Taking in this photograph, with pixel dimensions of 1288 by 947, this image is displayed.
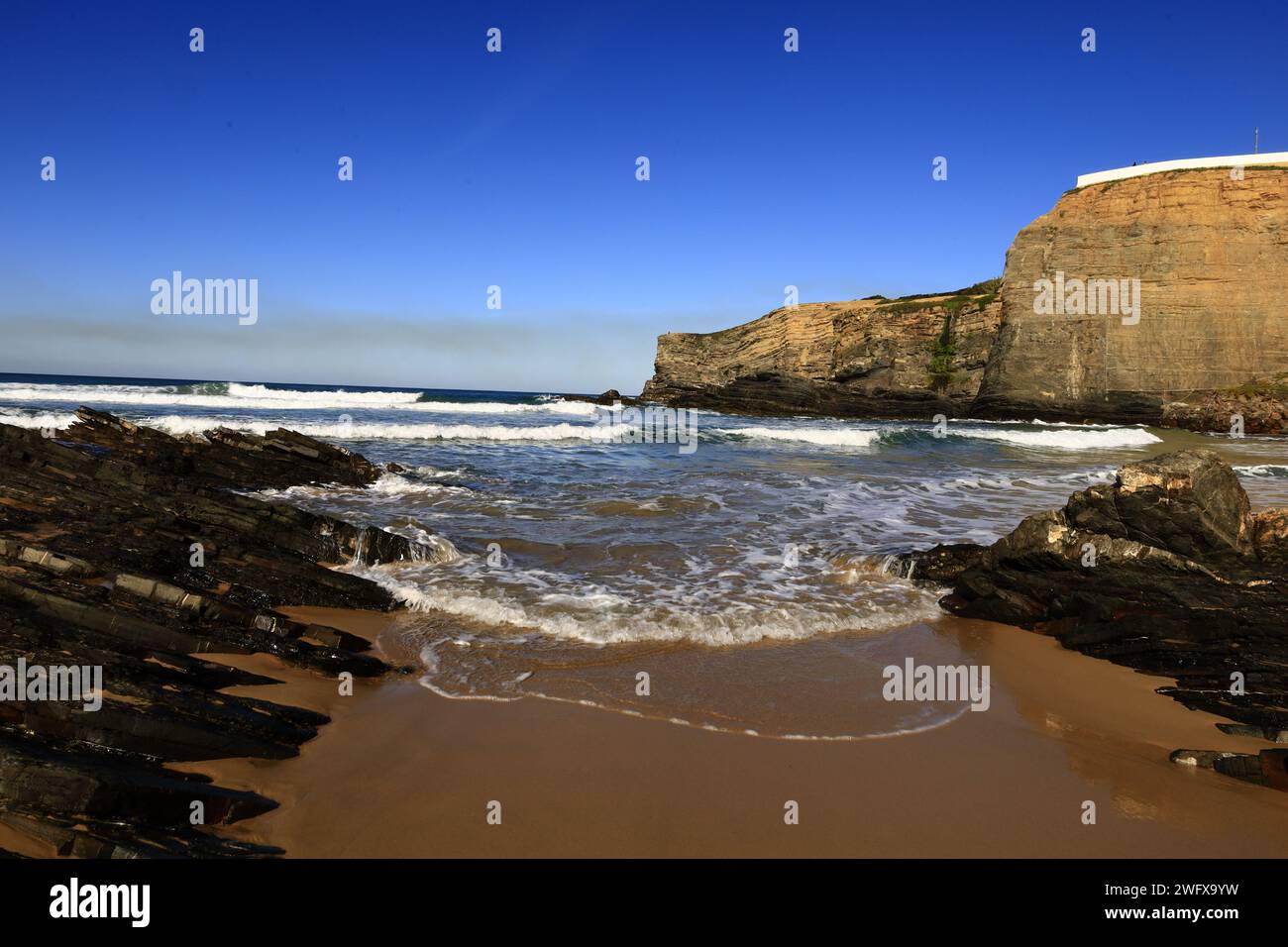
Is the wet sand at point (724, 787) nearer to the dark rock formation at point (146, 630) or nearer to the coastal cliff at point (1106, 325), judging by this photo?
the dark rock formation at point (146, 630)

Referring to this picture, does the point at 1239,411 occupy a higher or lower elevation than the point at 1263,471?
higher

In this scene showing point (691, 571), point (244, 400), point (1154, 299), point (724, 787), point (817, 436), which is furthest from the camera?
point (244, 400)

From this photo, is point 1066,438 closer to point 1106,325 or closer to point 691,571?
point 1106,325

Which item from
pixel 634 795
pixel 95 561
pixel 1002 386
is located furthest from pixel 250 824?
pixel 1002 386

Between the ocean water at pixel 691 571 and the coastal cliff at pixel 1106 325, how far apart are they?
86.0ft

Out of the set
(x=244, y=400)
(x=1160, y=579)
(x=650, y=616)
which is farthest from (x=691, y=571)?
(x=244, y=400)

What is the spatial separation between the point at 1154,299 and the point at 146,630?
5688cm

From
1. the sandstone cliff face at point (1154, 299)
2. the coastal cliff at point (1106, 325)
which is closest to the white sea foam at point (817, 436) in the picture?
the coastal cliff at point (1106, 325)

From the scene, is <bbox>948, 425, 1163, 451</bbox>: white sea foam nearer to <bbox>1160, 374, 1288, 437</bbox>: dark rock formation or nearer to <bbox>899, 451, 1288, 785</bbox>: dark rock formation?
<bbox>1160, 374, 1288, 437</bbox>: dark rock formation

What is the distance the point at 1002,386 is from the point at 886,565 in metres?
46.5

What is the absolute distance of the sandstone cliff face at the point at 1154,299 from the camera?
42656mm

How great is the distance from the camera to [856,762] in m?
3.98

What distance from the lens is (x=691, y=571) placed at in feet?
27.1
